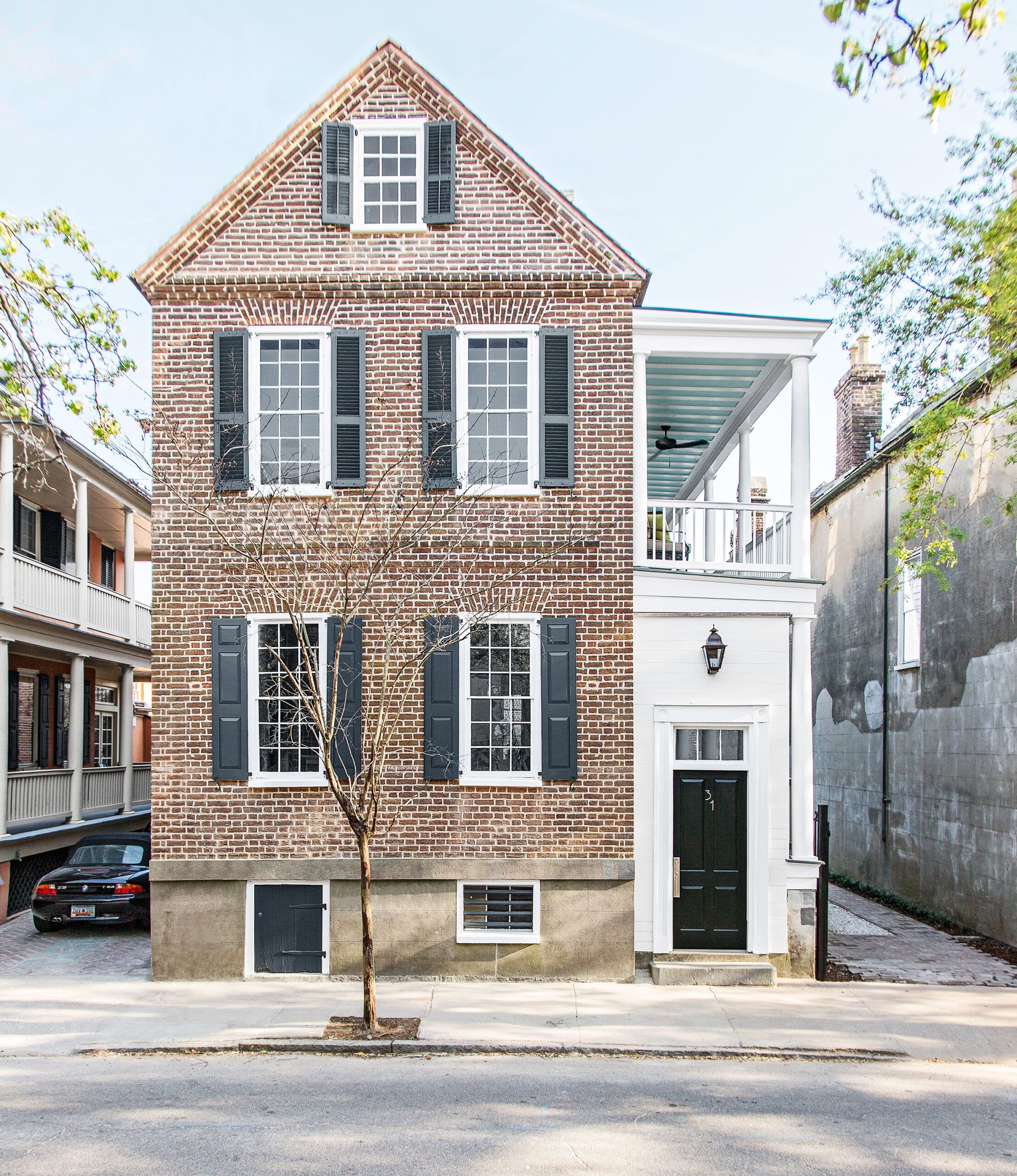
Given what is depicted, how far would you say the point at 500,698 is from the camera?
11023mm

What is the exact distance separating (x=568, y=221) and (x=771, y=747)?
6392 millimetres

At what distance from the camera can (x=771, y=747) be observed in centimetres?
1090

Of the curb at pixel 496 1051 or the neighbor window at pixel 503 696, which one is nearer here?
the curb at pixel 496 1051

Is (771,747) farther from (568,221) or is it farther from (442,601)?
(568,221)

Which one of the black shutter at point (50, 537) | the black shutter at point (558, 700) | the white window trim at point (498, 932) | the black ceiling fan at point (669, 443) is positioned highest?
the black ceiling fan at point (669, 443)

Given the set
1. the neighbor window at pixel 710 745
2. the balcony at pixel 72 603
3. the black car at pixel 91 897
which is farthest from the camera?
the balcony at pixel 72 603

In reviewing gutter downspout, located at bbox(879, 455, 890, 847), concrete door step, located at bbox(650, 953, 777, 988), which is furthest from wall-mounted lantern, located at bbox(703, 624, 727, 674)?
gutter downspout, located at bbox(879, 455, 890, 847)

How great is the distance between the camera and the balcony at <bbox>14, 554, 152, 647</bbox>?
15859mm

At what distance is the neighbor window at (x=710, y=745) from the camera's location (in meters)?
11.1

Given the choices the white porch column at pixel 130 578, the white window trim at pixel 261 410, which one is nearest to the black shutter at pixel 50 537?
the white porch column at pixel 130 578

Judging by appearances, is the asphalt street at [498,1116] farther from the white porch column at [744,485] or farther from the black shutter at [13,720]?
A: the black shutter at [13,720]

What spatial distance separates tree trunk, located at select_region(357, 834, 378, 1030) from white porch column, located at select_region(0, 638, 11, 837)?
7809 millimetres

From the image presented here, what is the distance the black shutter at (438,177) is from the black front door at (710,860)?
699cm

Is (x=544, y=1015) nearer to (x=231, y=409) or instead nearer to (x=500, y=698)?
(x=500, y=698)
